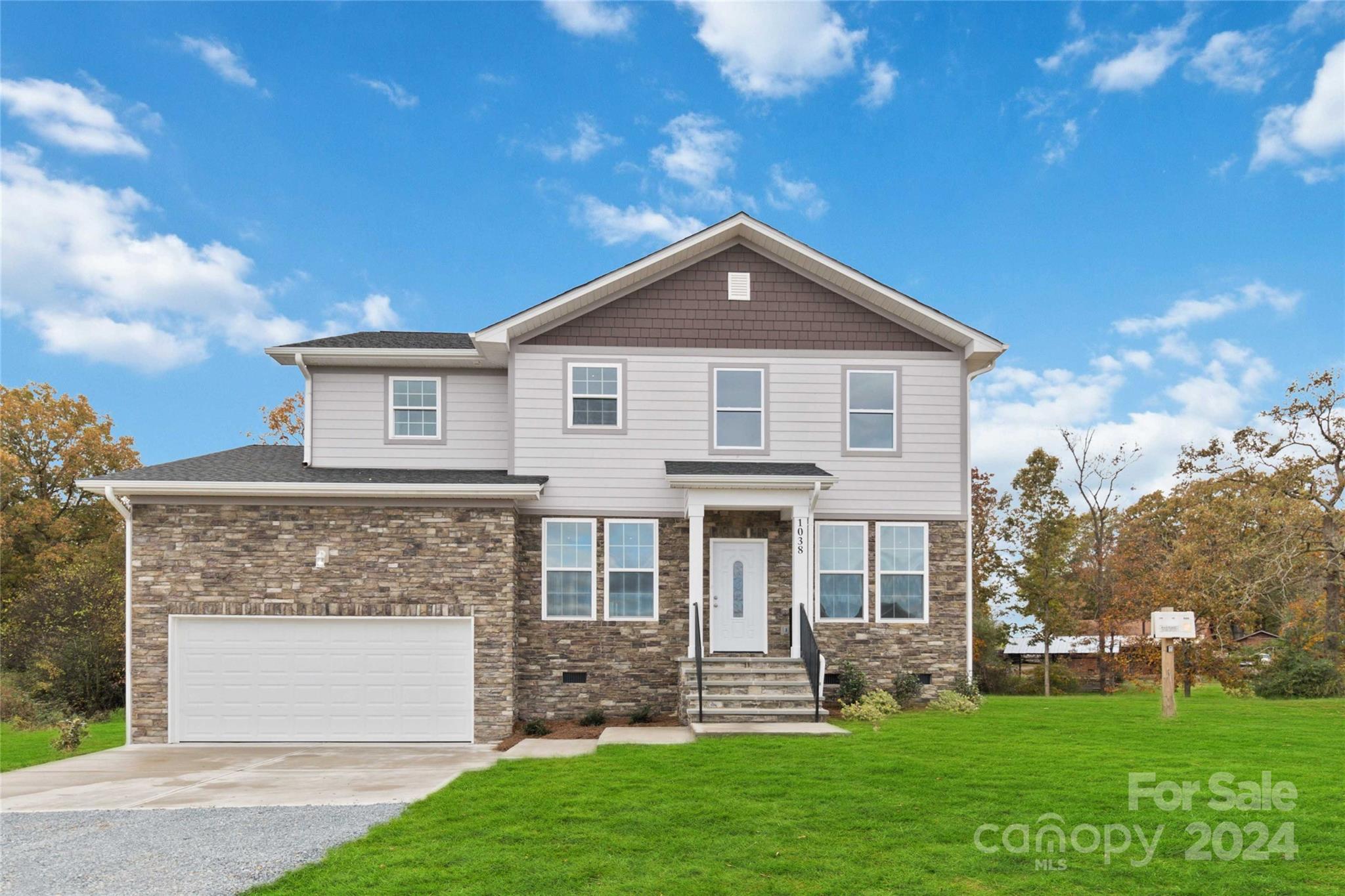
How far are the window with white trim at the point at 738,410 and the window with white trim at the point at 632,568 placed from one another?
76.9 inches

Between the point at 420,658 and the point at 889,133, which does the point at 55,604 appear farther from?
the point at 889,133

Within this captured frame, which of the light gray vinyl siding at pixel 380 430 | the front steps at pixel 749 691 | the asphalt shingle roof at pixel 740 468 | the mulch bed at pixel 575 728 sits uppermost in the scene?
the light gray vinyl siding at pixel 380 430

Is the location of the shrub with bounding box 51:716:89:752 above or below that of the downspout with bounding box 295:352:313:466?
below

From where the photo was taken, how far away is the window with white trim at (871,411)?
1553 cm

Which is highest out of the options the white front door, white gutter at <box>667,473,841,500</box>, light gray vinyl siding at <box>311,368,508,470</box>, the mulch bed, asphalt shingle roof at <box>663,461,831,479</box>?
light gray vinyl siding at <box>311,368,508,470</box>

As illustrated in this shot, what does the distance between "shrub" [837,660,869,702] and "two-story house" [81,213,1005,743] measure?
1.00ft

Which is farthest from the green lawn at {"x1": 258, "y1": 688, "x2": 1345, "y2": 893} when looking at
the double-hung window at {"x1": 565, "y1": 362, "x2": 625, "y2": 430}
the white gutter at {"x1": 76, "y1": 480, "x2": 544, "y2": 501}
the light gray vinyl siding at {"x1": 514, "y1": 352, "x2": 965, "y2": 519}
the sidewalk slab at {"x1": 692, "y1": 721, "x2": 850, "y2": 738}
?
the double-hung window at {"x1": 565, "y1": 362, "x2": 625, "y2": 430}

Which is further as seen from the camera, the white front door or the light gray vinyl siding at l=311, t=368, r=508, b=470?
the light gray vinyl siding at l=311, t=368, r=508, b=470

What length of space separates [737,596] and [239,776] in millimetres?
7688

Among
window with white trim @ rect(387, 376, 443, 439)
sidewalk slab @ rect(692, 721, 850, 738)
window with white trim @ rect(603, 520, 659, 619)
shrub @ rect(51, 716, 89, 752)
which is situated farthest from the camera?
window with white trim @ rect(387, 376, 443, 439)

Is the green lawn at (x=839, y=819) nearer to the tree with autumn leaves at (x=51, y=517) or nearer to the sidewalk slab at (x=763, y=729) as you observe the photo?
the sidewalk slab at (x=763, y=729)

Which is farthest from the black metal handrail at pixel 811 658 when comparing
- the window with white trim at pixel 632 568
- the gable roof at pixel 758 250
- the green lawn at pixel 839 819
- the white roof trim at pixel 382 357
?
the white roof trim at pixel 382 357

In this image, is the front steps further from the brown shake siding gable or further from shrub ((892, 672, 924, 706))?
the brown shake siding gable

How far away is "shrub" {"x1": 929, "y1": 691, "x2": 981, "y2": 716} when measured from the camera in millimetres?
14328
